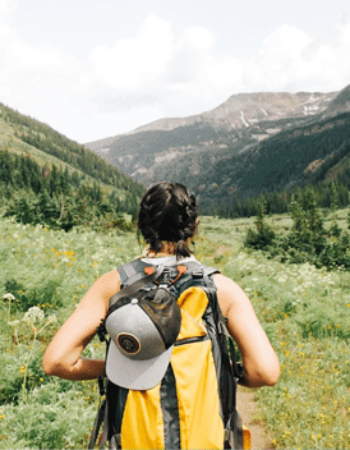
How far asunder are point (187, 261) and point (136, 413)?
744mm

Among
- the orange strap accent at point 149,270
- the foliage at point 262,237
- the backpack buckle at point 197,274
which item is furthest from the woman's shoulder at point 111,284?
the foliage at point 262,237

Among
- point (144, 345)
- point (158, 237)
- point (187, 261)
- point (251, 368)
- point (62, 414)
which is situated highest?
point (158, 237)

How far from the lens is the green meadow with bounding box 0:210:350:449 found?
3375 millimetres

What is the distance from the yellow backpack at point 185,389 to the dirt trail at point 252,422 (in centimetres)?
266

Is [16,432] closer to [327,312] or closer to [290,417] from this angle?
[290,417]

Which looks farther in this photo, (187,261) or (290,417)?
(290,417)

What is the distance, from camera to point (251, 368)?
1.78 meters

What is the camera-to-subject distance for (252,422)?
4.44 m

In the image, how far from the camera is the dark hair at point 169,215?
189cm

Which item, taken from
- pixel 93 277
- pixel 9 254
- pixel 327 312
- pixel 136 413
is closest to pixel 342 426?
pixel 327 312

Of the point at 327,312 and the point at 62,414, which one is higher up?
the point at 62,414

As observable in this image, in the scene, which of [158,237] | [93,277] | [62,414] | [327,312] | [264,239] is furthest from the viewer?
[264,239]

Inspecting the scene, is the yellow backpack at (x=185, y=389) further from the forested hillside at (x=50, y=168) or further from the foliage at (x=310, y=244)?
the forested hillside at (x=50, y=168)

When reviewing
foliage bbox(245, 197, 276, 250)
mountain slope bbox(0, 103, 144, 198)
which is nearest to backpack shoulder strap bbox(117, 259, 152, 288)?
foliage bbox(245, 197, 276, 250)
